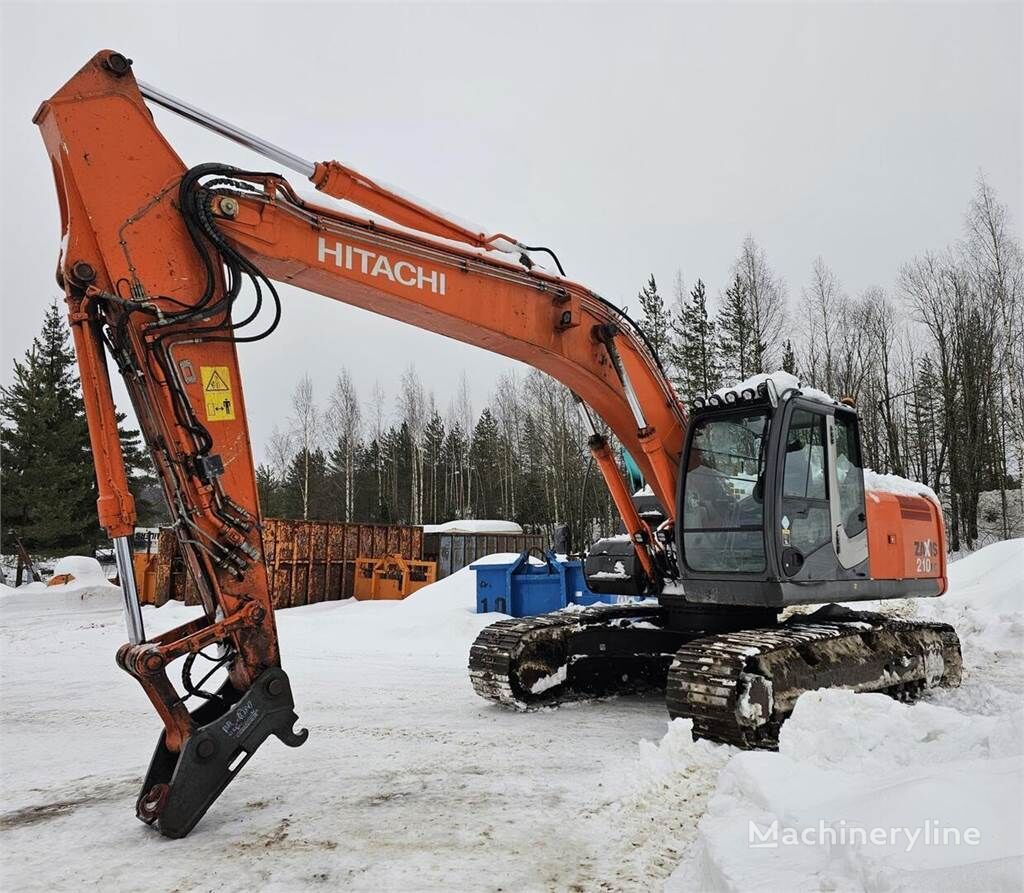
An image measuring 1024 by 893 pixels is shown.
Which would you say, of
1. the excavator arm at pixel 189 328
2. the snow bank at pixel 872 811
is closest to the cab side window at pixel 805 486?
the snow bank at pixel 872 811

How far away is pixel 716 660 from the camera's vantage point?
5168 mm

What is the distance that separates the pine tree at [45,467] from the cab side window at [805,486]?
96.3ft

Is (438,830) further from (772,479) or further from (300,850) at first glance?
(772,479)

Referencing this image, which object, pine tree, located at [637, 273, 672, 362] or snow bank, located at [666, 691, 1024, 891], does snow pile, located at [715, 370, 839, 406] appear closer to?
snow bank, located at [666, 691, 1024, 891]

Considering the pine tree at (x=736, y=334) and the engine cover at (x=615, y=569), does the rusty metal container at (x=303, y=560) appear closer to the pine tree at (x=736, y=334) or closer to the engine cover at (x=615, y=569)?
the engine cover at (x=615, y=569)

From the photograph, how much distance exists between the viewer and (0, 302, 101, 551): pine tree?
95.4 ft

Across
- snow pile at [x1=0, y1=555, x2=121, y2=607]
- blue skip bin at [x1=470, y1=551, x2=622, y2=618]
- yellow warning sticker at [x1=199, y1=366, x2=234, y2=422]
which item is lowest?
snow pile at [x1=0, y1=555, x2=121, y2=607]

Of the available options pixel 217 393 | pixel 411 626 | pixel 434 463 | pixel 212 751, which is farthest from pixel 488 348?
pixel 434 463

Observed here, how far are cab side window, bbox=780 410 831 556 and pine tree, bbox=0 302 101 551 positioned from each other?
96.3ft

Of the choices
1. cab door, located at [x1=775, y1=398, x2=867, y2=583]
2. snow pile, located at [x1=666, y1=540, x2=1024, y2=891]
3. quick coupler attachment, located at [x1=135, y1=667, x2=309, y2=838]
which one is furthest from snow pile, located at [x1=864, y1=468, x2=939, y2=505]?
quick coupler attachment, located at [x1=135, y1=667, x2=309, y2=838]

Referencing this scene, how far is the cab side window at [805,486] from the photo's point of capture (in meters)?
5.77

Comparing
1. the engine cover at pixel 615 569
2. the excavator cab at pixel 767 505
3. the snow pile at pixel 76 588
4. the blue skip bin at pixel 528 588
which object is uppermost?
the excavator cab at pixel 767 505

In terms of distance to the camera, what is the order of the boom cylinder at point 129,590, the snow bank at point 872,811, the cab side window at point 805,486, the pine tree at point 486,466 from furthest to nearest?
the pine tree at point 486,466
the cab side window at point 805,486
the boom cylinder at point 129,590
the snow bank at point 872,811

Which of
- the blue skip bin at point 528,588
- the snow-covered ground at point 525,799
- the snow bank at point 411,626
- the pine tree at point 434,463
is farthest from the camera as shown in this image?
the pine tree at point 434,463
